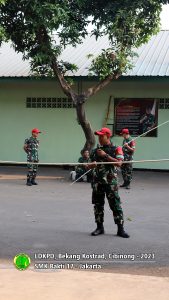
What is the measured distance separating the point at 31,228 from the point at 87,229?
850 millimetres

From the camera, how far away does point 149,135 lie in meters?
15.1

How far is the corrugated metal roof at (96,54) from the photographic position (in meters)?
14.2

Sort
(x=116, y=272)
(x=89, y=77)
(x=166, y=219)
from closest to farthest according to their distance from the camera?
(x=116, y=272) < (x=166, y=219) < (x=89, y=77)

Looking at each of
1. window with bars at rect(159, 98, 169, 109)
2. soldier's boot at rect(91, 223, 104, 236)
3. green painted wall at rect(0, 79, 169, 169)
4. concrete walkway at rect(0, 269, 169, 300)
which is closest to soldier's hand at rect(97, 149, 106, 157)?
soldier's boot at rect(91, 223, 104, 236)

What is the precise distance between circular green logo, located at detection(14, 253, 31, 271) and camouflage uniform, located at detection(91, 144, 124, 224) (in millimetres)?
1596

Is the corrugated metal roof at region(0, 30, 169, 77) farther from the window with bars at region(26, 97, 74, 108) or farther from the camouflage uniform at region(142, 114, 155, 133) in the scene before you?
the camouflage uniform at region(142, 114, 155, 133)

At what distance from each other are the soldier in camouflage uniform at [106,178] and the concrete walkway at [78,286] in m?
1.82

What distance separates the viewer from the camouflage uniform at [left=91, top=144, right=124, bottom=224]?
22.0 ft

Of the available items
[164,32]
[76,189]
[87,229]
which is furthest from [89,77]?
[87,229]

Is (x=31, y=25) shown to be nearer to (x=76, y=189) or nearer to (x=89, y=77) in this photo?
(x=89, y=77)

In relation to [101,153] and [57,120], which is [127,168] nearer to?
[101,153]

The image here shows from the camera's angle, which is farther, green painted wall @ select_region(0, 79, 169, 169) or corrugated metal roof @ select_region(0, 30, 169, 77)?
green painted wall @ select_region(0, 79, 169, 169)

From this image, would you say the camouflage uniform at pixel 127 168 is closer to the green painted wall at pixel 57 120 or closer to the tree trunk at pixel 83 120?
the tree trunk at pixel 83 120

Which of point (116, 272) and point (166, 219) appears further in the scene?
point (166, 219)
